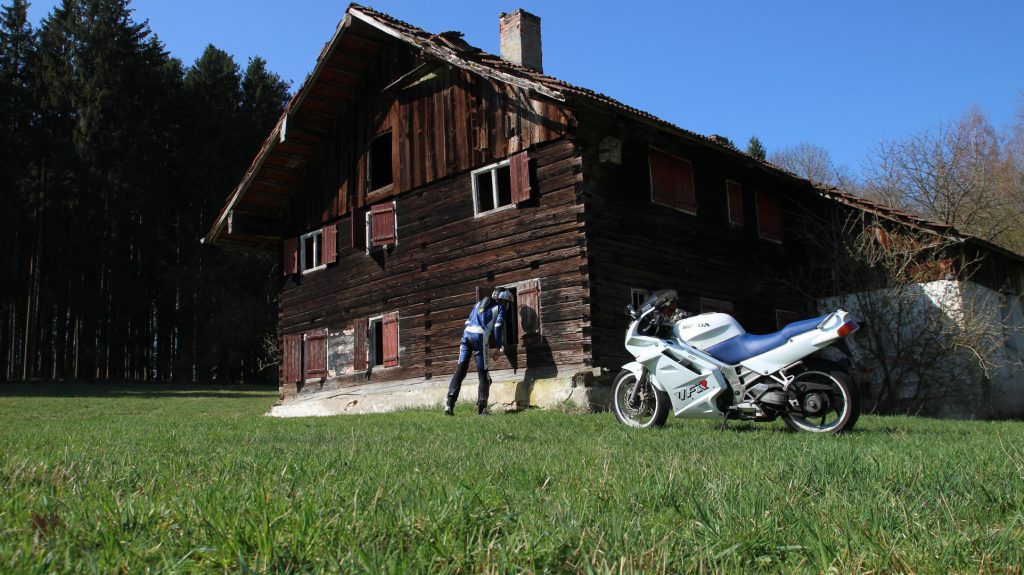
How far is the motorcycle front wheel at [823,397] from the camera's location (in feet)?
25.4

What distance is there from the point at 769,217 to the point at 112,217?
103ft

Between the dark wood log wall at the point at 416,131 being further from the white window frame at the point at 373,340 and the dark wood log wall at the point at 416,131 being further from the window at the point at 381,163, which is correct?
the white window frame at the point at 373,340

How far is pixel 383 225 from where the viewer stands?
1833 centimetres

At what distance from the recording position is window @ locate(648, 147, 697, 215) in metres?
16.4

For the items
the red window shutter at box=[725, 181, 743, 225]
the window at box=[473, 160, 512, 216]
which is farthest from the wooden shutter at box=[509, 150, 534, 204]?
the red window shutter at box=[725, 181, 743, 225]

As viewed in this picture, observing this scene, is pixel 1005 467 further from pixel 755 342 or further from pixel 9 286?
pixel 9 286

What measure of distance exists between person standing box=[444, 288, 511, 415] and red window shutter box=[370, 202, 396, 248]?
5.31 metres

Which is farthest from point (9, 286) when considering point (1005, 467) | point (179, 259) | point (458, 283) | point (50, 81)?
point (1005, 467)

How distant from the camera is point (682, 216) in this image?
1692cm

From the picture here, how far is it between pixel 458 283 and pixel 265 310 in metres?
24.9

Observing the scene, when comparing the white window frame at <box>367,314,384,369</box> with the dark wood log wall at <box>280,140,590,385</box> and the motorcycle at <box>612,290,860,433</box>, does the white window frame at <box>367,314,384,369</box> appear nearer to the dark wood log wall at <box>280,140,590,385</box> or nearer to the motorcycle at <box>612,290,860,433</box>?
the dark wood log wall at <box>280,140,590,385</box>

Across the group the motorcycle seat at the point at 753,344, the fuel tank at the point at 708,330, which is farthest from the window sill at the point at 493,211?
the motorcycle seat at the point at 753,344

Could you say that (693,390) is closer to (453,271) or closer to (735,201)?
(453,271)

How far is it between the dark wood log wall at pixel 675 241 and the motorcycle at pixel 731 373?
4970 mm
